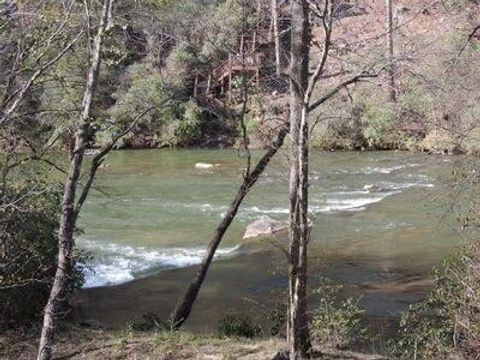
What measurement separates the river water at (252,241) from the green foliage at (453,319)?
1870 millimetres

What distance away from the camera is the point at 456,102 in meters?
18.3

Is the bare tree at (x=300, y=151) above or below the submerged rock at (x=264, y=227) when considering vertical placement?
above

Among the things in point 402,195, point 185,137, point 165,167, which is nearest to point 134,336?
point 402,195

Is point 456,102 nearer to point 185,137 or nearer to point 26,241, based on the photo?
point 26,241

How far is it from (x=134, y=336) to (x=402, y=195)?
13308mm

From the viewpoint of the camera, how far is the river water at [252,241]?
1139cm

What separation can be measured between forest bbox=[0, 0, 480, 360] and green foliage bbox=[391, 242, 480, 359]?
0.02 m

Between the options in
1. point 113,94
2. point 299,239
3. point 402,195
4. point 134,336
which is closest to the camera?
point 299,239

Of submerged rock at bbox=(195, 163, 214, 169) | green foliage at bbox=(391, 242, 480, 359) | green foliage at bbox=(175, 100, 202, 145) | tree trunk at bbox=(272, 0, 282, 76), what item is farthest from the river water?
green foliage at bbox=(175, 100, 202, 145)

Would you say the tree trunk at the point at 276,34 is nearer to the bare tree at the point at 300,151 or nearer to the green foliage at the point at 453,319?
the bare tree at the point at 300,151

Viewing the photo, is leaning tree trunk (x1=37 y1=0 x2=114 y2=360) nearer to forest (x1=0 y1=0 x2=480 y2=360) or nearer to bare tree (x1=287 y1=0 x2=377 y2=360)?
forest (x1=0 y1=0 x2=480 y2=360)

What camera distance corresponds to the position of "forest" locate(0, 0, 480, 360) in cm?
673

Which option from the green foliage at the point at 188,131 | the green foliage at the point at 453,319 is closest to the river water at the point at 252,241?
the green foliage at the point at 453,319

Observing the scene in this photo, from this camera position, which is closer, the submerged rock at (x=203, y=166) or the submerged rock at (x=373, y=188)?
the submerged rock at (x=373, y=188)
